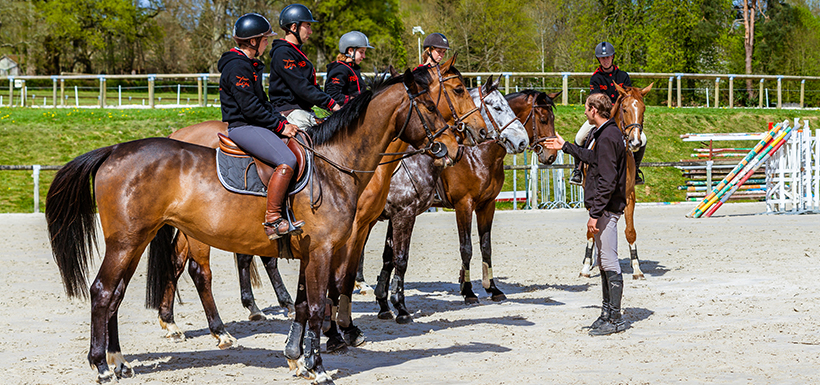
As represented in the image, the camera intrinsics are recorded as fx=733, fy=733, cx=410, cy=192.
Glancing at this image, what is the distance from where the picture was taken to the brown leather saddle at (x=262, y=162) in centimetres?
527

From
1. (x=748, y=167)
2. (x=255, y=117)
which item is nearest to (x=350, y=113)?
(x=255, y=117)

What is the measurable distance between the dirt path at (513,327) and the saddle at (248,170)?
4.51 feet

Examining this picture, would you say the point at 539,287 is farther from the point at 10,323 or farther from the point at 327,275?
the point at 10,323

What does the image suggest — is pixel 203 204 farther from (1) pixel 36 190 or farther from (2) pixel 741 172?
(1) pixel 36 190

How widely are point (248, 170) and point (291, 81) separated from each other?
3.88ft

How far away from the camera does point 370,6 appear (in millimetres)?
39562

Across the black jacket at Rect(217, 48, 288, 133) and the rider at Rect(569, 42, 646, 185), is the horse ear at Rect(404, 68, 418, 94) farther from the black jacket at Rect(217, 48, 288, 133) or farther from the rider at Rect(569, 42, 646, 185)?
the rider at Rect(569, 42, 646, 185)

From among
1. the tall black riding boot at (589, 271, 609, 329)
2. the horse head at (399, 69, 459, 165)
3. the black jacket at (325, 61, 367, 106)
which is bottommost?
the tall black riding boot at (589, 271, 609, 329)

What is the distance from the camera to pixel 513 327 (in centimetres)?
686

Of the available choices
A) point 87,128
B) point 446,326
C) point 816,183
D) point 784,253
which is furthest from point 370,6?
point 446,326

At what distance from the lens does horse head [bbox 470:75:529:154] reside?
716 centimetres

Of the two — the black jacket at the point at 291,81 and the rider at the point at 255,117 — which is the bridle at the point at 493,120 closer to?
the black jacket at the point at 291,81

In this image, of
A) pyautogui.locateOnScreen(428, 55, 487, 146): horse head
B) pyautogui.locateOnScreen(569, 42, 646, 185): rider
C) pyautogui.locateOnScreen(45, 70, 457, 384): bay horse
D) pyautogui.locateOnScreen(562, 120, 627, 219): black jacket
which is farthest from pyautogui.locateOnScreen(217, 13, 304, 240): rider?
pyautogui.locateOnScreen(569, 42, 646, 185): rider

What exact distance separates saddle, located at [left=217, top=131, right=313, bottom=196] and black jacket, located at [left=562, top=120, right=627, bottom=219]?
2570mm
